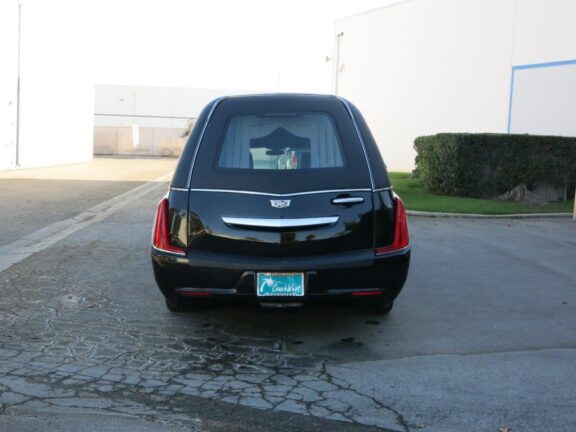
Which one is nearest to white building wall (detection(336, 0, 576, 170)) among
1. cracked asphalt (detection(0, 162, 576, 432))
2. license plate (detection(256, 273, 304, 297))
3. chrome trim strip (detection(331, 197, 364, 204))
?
cracked asphalt (detection(0, 162, 576, 432))

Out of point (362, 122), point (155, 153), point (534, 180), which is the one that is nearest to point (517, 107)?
point (534, 180)

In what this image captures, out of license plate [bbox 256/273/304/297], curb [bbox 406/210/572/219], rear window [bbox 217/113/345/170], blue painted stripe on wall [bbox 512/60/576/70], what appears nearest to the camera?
license plate [bbox 256/273/304/297]

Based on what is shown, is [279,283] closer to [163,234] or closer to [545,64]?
[163,234]

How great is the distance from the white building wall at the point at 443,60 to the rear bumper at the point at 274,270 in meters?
15.6

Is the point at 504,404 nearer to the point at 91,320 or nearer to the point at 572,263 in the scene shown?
the point at 91,320

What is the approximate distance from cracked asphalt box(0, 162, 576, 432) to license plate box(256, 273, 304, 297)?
40 cm

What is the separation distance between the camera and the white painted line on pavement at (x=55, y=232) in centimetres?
834

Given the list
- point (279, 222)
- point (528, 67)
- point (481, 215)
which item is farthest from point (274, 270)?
point (528, 67)

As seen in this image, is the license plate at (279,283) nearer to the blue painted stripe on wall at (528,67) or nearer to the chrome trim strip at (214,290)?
the chrome trim strip at (214,290)

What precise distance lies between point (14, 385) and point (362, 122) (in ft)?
10.3

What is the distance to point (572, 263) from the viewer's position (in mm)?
8805

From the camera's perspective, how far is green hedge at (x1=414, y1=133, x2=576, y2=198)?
1542 cm

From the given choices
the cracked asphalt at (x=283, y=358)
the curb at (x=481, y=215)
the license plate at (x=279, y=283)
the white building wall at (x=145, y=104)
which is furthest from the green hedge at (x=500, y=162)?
the white building wall at (x=145, y=104)

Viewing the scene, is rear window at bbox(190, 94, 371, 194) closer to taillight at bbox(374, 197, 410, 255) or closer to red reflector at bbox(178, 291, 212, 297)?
taillight at bbox(374, 197, 410, 255)
